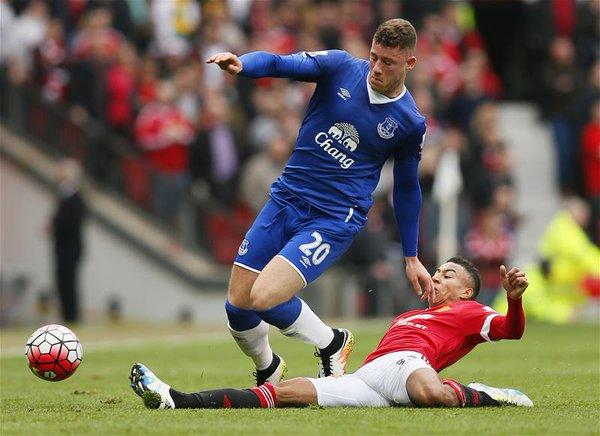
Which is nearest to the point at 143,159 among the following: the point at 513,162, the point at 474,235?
the point at 474,235

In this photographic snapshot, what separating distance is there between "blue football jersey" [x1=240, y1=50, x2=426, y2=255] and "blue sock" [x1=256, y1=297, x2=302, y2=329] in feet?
2.26

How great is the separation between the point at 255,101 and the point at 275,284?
13842 millimetres

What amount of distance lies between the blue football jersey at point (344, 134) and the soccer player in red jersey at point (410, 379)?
969 mm

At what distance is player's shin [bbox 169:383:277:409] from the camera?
898 cm

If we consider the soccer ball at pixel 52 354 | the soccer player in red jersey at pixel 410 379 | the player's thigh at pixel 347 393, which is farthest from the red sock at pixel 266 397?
the soccer ball at pixel 52 354

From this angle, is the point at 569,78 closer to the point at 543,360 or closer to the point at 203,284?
the point at 203,284

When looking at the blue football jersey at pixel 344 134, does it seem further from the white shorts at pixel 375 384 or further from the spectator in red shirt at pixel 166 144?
the spectator in red shirt at pixel 166 144

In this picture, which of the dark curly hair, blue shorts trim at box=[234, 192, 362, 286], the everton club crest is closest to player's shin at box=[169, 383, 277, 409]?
blue shorts trim at box=[234, 192, 362, 286]

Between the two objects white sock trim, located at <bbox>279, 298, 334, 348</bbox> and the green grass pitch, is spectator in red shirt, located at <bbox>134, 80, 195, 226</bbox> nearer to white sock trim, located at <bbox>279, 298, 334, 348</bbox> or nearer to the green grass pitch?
the green grass pitch

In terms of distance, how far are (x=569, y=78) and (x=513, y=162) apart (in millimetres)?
2214

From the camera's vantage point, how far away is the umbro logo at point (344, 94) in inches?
382

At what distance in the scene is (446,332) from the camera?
31.2 feet

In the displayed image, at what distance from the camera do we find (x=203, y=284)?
22.7 meters

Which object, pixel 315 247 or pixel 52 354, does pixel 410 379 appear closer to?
pixel 315 247
